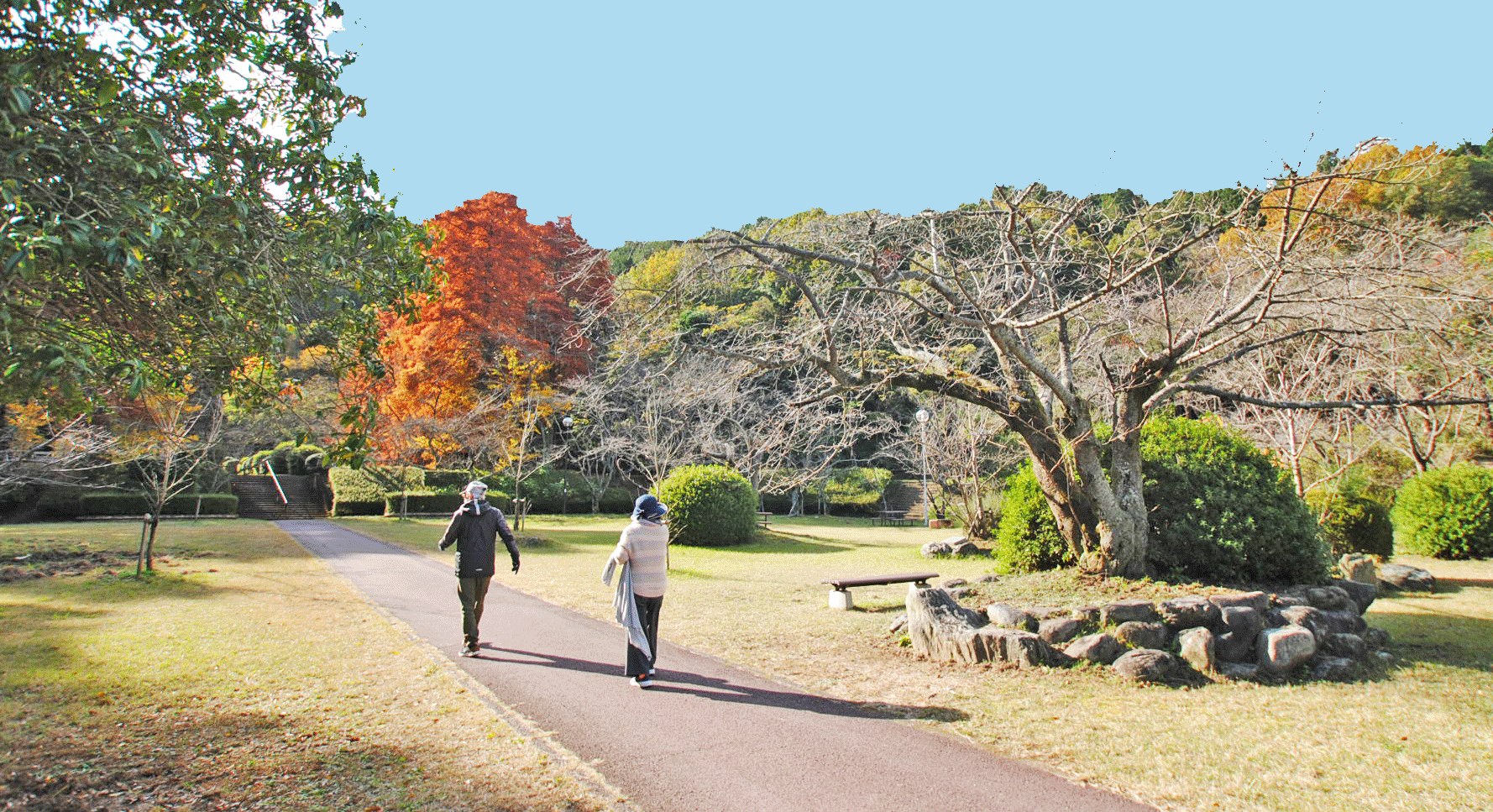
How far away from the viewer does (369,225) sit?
17.7 ft

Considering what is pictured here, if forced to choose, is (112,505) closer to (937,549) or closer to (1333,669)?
(937,549)

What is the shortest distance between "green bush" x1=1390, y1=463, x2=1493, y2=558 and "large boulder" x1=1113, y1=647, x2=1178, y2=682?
11.7m

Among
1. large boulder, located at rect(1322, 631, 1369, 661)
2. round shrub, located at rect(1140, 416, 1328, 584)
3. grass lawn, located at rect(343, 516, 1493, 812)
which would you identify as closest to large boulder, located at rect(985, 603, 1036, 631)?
grass lawn, located at rect(343, 516, 1493, 812)

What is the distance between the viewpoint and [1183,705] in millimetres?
5695

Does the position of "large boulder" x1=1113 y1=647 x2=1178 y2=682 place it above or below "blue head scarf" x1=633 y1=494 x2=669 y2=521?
below

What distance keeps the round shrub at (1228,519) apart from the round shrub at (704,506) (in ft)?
38.3

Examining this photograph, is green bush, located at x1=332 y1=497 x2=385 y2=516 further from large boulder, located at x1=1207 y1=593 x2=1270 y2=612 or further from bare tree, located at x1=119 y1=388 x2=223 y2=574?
large boulder, located at x1=1207 y1=593 x2=1270 y2=612

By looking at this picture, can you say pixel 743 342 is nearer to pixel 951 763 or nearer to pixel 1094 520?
pixel 1094 520

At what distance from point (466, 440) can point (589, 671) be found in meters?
19.6

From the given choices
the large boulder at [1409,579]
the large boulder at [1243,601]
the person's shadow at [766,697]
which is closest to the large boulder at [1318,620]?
the large boulder at [1243,601]

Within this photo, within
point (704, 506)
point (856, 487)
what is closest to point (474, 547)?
point (704, 506)

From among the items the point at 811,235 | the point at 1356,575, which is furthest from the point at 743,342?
the point at 1356,575

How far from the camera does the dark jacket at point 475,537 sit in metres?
7.54

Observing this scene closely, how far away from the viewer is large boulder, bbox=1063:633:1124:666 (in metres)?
6.59
